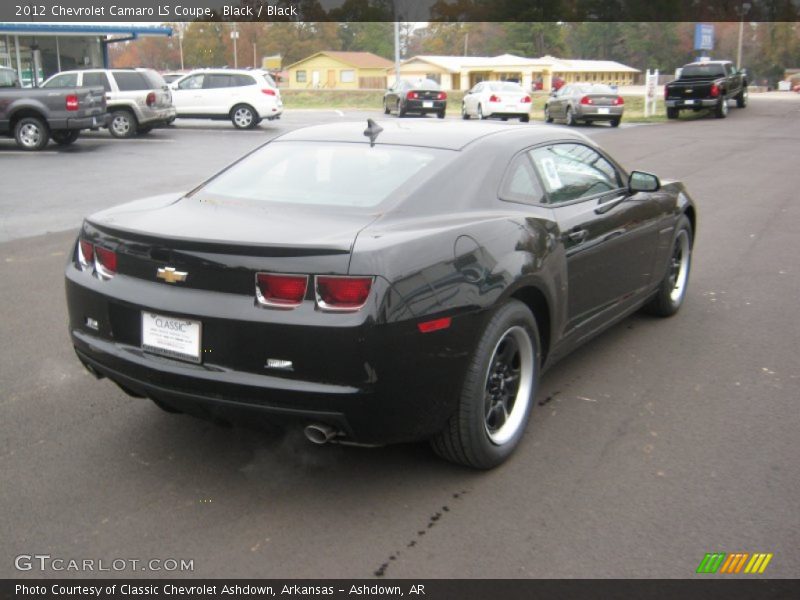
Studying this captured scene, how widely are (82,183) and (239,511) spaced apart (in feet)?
37.5

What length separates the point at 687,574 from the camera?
9.89ft

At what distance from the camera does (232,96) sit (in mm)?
24969

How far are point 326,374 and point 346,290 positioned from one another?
0.33 metres

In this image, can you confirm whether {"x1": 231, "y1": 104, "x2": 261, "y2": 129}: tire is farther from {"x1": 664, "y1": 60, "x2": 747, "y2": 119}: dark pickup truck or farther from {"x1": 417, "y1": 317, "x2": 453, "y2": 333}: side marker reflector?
{"x1": 417, "y1": 317, "x2": 453, "y2": 333}: side marker reflector

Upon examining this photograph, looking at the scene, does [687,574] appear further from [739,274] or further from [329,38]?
[329,38]

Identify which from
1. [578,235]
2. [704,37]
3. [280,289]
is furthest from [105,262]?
[704,37]

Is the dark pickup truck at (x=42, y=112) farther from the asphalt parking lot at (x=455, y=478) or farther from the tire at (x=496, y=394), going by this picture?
the tire at (x=496, y=394)

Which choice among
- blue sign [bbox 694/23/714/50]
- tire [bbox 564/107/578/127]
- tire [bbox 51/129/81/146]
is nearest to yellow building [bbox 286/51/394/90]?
blue sign [bbox 694/23/714/50]

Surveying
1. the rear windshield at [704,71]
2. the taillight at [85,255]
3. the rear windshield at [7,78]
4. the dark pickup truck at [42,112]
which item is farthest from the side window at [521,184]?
the rear windshield at [704,71]

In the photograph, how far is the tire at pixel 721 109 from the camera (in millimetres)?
30719

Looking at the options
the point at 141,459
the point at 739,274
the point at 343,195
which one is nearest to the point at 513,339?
the point at 343,195

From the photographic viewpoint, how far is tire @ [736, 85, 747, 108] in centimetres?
3516

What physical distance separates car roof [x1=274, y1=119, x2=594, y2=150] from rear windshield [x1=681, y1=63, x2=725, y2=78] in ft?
97.2

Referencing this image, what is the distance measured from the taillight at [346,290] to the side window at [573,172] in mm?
1659
